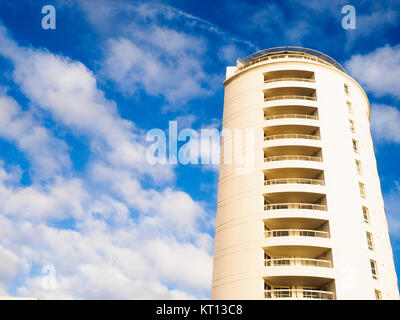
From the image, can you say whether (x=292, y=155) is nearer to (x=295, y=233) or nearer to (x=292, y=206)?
(x=292, y=206)

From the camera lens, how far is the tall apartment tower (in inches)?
1537

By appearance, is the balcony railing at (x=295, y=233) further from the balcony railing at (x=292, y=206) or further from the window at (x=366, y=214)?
the window at (x=366, y=214)

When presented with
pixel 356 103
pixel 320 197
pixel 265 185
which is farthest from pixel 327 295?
pixel 356 103

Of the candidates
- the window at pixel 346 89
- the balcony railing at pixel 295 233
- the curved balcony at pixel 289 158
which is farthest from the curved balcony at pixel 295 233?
the window at pixel 346 89

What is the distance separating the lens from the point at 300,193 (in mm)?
42406

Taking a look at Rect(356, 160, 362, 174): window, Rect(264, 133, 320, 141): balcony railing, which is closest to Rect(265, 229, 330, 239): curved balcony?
Rect(356, 160, 362, 174): window

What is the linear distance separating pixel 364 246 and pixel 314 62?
79.3 ft

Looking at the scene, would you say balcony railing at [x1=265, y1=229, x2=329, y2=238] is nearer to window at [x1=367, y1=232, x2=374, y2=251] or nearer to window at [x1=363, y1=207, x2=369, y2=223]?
window at [x1=367, y1=232, x2=374, y2=251]

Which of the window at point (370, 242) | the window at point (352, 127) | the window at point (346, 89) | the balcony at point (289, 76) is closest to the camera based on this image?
the window at point (370, 242)

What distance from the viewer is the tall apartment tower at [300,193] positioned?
3903 centimetres

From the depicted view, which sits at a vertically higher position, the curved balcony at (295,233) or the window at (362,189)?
the window at (362,189)

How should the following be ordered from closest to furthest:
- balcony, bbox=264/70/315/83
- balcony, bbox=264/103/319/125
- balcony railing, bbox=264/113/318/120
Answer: balcony, bbox=264/103/319/125, balcony railing, bbox=264/113/318/120, balcony, bbox=264/70/315/83

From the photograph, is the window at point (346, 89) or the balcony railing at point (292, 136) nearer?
the balcony railing at point (292, 136)

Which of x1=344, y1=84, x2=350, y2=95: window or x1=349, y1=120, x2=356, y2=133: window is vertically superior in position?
x1=344, y1=84, x2=350, y2=95: window
